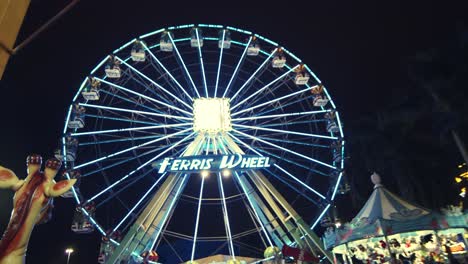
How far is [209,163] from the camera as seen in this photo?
581 inches

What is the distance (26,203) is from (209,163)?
10533mm

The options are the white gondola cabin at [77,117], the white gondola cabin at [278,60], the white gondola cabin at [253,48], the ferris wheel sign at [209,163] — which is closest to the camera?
the ferris wheel sign at [209,163]

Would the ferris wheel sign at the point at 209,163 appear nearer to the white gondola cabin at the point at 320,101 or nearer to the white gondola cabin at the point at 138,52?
the white gondola cabin at the point at 320,101

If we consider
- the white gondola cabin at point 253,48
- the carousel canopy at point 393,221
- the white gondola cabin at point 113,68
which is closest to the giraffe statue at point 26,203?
the carousel canopy at point 393,221

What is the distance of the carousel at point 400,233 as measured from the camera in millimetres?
9336

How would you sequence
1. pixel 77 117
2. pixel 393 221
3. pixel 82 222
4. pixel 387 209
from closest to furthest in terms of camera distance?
pixel 393 221 → pixel 387 209 → pixel 82 222 → pixel 77 117

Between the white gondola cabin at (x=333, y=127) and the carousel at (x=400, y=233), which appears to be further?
the white gondola cabin at (x=333, y=127)

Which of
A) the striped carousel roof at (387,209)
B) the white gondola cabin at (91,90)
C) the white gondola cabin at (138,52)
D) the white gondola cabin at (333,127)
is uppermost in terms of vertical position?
the white gondola cabin at (138,52)

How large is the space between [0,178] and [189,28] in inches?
583

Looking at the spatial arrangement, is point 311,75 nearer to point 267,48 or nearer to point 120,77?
point 267,48

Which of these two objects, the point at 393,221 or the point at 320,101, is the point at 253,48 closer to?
the point at 320,101

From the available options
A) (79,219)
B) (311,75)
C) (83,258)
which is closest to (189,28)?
(311,75)

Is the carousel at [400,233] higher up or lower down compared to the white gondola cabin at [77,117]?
lower down

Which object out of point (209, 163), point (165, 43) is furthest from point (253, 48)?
point (209, 163)
